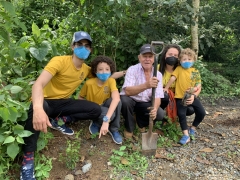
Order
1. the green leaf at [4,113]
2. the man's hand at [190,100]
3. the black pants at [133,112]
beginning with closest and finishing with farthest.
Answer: the green leaf at [4,113]
the black pants at [133,112]
the man's hand at [190,100]

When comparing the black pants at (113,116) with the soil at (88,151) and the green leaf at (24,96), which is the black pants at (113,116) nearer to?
the soil at (88,151)

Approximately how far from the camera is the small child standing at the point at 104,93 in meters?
3.16

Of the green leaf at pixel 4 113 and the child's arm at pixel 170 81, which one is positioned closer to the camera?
the green leaf at pixel 4 113

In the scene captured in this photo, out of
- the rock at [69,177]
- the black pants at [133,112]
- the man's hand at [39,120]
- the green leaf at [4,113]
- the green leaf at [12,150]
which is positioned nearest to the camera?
the green leaf at [4,113]

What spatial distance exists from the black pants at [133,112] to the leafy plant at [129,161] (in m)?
0.35

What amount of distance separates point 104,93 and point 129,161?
3.10ft

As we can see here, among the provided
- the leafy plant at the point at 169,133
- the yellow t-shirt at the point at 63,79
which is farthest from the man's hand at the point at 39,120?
the leafy plant at the point at 169,133

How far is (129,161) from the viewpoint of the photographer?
2951mm

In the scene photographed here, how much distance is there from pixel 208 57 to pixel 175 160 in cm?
535

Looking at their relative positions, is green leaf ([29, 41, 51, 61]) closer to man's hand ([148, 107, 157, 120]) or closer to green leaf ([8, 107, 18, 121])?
green leaf ([8, 107, 18, 121])

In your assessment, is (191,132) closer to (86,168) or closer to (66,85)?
(86,168)

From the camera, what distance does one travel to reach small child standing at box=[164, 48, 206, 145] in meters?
3.42

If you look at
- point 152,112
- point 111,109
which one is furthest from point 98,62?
point 152,112

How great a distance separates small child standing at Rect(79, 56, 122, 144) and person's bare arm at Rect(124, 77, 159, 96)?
173mm
